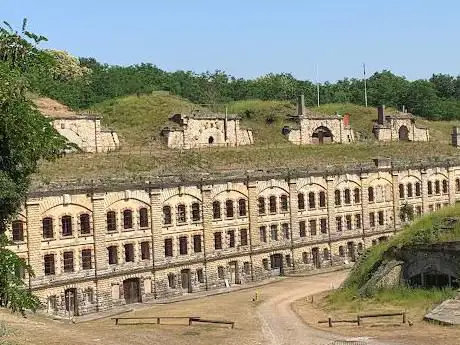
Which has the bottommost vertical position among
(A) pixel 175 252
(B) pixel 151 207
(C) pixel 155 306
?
(C) pixel 155 306

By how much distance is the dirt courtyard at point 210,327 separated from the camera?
104 feet

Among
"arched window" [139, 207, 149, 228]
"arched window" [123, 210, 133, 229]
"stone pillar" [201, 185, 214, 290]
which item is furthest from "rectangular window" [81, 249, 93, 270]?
"stone pillar" [201, 185, 214, 290]

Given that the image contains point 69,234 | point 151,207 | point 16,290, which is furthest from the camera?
point 151,207

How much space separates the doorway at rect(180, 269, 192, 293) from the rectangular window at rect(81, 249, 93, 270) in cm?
773

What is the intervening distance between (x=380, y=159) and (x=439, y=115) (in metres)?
52.6

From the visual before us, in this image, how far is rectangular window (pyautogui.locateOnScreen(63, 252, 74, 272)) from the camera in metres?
47.6

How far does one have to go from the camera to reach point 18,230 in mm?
45125

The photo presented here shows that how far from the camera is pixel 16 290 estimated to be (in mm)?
19594

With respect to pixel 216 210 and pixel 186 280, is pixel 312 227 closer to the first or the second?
pixel 216 210

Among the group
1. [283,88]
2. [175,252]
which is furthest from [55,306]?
[283,88]

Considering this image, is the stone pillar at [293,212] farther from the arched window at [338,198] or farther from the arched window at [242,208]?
the arched window at [338,198]

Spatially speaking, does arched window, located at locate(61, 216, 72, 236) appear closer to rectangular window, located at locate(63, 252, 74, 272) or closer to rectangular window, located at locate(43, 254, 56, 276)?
rectangular window, located at locate(63, 252, 74, 272)

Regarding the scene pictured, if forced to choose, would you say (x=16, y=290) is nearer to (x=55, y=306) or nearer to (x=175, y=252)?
(x=55, y=306)

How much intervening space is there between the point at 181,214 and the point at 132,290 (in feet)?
21.8
